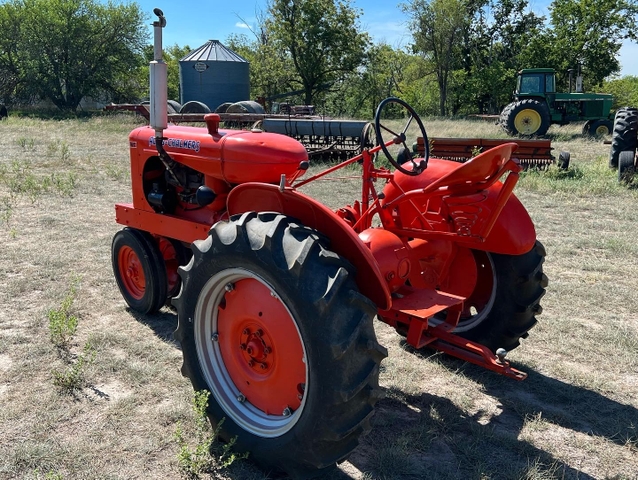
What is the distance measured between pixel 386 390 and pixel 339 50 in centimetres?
3266

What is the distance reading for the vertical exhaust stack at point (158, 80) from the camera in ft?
9.41

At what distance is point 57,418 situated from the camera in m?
2.81

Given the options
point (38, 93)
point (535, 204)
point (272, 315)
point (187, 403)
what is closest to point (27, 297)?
point (187, 403)

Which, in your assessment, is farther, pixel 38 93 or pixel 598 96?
pixel 38 93

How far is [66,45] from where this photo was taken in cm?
3466

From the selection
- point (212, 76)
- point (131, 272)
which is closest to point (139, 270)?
point (131, 272)

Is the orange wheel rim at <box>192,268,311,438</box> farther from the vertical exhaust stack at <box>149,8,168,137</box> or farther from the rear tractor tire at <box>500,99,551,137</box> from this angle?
the rear tractor tire at <box>500,99,551,137</box>

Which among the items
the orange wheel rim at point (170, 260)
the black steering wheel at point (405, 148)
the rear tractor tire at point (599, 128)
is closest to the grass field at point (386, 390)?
the orange wheel rim at point (170, 260)

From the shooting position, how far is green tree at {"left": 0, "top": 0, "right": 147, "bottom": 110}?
112 feet

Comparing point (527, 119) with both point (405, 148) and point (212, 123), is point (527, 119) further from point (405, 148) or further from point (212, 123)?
point (212, 123)

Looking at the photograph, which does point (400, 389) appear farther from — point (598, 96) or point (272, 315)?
point (598, 96)

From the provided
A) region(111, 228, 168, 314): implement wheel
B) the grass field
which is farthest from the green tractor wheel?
region(111, 228, 168, 314): implement wheel

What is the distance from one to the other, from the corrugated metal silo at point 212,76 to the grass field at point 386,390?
1929 centimetres

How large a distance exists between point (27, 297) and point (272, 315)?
2933mm
